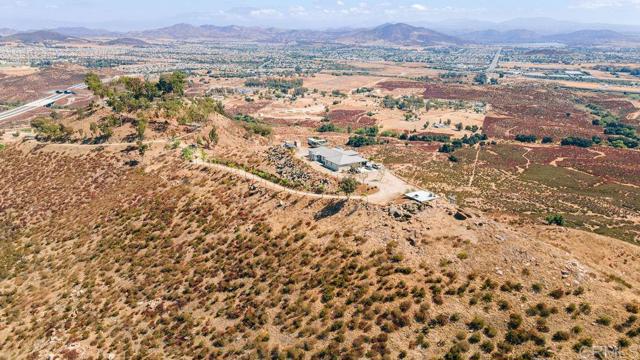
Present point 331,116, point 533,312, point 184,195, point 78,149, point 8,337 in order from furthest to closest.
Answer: point 331,116 → point 78,149 → point 184,195 → point 8,337 → point 533,312

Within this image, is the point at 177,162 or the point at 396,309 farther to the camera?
the point at 177,162

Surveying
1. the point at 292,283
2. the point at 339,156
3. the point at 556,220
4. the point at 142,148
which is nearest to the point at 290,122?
the point at 142,148

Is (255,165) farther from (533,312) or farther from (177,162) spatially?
(533,312)

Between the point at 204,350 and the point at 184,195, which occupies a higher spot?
the point at 184,195

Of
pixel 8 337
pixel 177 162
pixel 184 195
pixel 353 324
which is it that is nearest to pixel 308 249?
pixel 353 324

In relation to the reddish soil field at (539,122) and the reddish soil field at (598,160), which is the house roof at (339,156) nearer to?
the reddish soil field at (598,160)

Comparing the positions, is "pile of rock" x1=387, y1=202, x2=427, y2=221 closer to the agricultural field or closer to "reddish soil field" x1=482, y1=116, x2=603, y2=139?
the agricultural field

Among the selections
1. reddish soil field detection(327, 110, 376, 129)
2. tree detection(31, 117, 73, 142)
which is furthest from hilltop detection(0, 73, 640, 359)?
reddish soil field detection(327, 110, 376, 129)

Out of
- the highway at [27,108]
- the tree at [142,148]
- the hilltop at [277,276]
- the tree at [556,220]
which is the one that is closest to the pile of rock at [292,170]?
the hilltop at [277,276]
